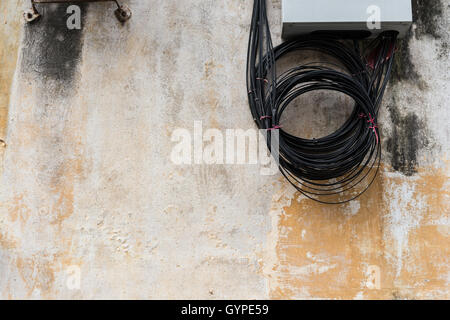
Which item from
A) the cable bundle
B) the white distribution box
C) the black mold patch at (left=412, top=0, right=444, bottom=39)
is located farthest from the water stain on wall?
Answer: the black mold patch at (left=412, top=0, right=444, bottom=39)

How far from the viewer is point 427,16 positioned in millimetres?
3201

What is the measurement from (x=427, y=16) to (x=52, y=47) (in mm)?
2832

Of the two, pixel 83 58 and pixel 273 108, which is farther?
pixel 83 58

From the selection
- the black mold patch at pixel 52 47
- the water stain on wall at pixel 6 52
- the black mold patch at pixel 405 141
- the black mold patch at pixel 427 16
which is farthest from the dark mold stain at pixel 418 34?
the water stain on wall at pixel 6 52

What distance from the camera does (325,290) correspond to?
300 centimetres

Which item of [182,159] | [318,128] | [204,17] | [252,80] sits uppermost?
[204,17]

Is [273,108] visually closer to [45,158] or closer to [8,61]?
[45,158]

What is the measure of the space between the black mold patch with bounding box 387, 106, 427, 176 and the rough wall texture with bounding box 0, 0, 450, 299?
0.01 meters

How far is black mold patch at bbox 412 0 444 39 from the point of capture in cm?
319

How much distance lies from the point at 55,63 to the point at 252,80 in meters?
1.49

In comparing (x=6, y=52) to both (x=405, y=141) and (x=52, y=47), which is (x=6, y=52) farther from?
(x=405, y=141)

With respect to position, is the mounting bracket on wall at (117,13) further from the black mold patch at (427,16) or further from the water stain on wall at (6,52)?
the black mold patch at (427,16)

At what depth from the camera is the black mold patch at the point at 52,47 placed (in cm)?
321
